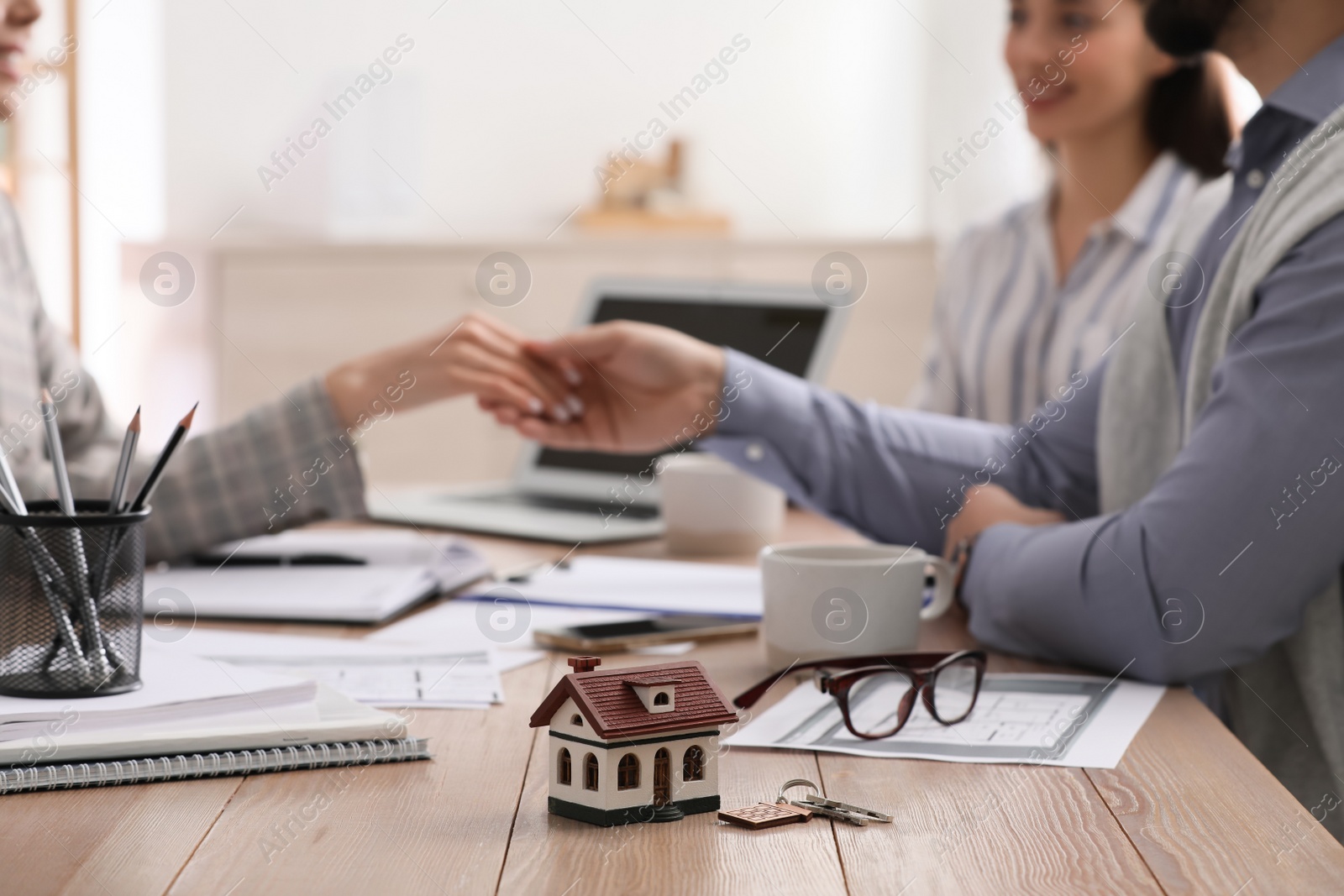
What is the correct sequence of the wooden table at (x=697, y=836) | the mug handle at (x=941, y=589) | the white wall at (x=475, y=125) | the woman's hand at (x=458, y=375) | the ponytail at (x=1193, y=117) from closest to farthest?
1. the wooden table at (x=697, y=836)
2. the mug handle at (x=941, y=589)
3. the woman's hand at (x=458, y=375)
4. the ponytail at (x=1193, y=117)
5. the white wall at (x=475, y=125)

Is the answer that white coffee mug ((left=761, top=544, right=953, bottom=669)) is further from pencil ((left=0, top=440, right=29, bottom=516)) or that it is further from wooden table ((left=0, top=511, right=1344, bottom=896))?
pencil ((left=0, top=440, right=29, bottom=516))

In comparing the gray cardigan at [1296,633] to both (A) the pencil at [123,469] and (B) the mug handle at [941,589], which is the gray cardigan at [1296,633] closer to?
(B) the mug handle at [941,589]

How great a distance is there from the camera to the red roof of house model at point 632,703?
0.57 meters

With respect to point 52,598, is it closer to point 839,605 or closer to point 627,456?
point 839,605

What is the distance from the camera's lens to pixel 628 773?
582 millimetres

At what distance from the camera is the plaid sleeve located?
4.10 feet

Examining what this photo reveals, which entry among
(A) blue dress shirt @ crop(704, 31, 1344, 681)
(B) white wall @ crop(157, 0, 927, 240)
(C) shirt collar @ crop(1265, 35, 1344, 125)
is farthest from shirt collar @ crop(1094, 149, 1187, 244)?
(B) white wall @ crop(157, 0, 927, 240)

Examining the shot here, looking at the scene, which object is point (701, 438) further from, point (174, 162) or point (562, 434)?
point (174, 162)

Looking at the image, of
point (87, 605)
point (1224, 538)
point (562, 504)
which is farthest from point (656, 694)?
point (562, 504)

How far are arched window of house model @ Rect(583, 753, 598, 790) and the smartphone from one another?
0.36m

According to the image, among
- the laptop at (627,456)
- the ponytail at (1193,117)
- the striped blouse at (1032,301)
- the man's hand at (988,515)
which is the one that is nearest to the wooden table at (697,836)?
the man's hand at (988,515)

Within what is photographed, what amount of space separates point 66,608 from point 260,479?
553 mm

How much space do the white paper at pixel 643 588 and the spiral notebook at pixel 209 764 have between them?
0.42 meters

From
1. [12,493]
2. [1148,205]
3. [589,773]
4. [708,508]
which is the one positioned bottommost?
[708,508]
